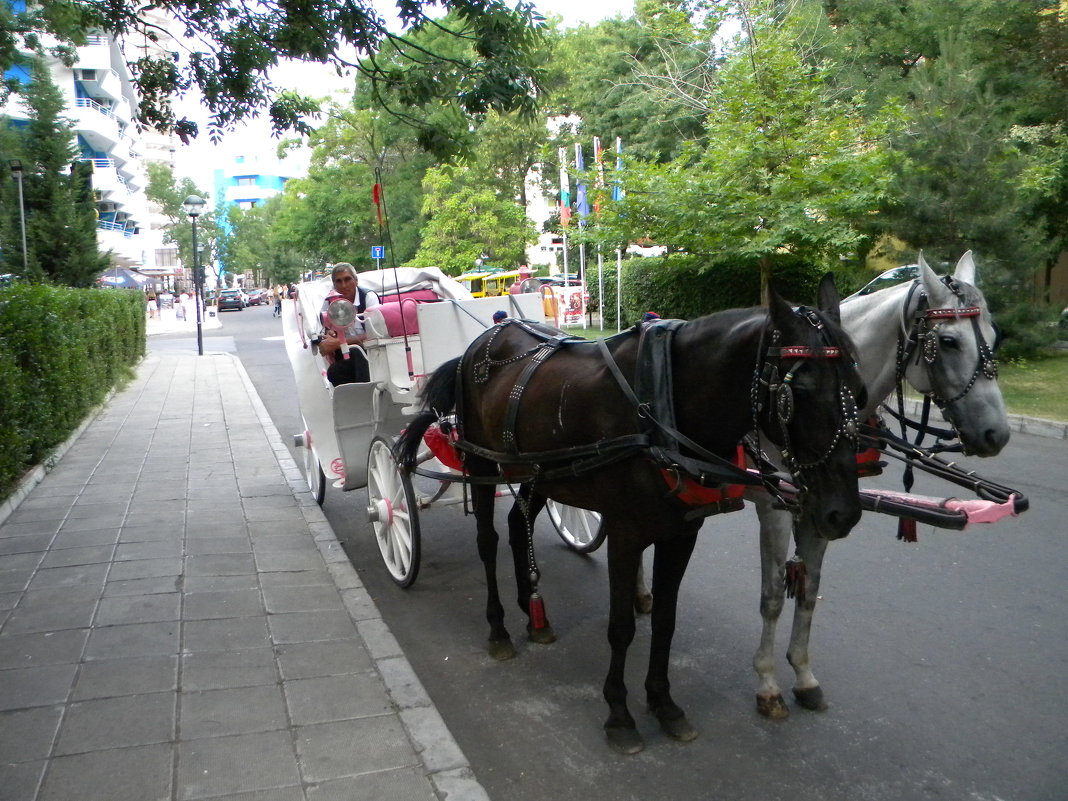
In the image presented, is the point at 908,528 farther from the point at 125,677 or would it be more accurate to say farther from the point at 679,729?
the point at 125,677

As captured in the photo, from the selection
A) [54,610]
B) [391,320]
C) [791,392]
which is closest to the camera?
[791,392]

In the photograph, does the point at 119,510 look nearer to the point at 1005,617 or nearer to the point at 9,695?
the point at 9,695

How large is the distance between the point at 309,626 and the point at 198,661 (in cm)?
66

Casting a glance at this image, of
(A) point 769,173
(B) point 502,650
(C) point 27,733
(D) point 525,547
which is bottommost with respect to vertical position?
(B) point 502,650

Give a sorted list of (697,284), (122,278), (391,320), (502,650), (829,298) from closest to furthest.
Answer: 1. (829,298)
2. (502,650)
3. (391,320)
4. (697,284)
5. (122,278)

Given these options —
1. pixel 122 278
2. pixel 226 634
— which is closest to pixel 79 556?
pixel 226 634

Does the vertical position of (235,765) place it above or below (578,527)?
below

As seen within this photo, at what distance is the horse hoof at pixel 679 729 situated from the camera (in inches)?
150

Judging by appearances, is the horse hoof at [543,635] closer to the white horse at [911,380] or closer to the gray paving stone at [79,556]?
the white horse at [911,380]

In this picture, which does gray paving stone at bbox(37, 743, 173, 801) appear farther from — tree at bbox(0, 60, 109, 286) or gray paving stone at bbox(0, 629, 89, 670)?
tree at bbox(0, 60, 109, 286)

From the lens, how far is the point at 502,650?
4.79m

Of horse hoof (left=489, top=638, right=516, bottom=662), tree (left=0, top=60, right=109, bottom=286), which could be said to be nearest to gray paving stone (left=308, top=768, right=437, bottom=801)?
horse hoof (left=489, top=638, right=516, bottom=662)

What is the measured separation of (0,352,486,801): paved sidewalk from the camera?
3.48 metres

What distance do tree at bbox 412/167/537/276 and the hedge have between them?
7928 mm
